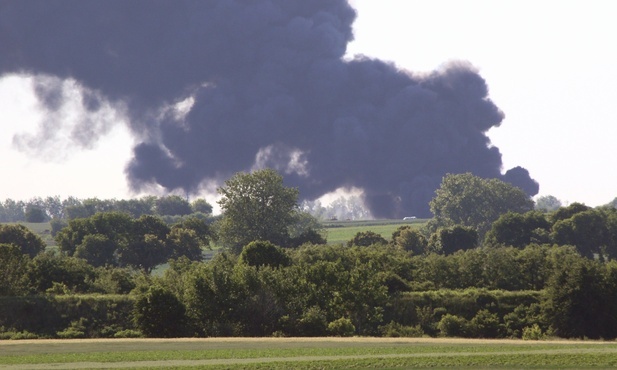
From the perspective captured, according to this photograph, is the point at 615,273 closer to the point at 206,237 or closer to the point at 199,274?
the point at 199,274

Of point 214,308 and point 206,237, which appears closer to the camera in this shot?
point 214,308

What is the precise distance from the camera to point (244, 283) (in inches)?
2758

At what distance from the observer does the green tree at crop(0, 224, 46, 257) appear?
485 ft

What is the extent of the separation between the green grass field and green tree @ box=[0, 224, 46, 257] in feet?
312

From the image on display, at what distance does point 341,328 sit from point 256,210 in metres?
85.3

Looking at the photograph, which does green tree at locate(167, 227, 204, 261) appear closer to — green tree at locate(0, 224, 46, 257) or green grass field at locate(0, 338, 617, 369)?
green tree at locate(0, 224, 46, 257)

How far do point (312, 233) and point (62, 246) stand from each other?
3780cm

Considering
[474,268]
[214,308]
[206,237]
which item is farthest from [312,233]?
[214,308]

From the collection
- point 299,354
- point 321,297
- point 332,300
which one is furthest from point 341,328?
point 299,354

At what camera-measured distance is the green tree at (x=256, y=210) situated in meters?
149

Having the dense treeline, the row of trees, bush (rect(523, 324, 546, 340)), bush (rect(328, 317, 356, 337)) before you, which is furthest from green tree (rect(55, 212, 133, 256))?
bush (rect(523, 324, 546, 340))

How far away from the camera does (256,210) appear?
150875 mm

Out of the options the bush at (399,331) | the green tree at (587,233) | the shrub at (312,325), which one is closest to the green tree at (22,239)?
the green tree at (587,233)

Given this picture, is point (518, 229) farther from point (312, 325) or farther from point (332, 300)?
point (312, 325)
